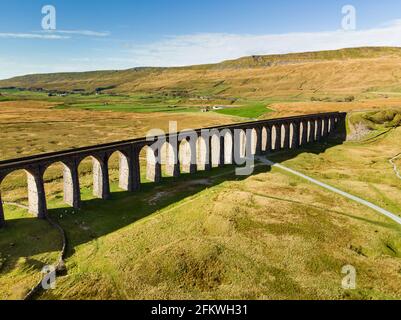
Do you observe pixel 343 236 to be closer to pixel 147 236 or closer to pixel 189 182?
pixel 147 236

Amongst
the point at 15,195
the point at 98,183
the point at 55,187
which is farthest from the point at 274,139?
the point at 15,195

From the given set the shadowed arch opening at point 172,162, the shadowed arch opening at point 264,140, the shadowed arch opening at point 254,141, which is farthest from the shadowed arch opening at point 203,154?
the shadowed arch opening at point 264,140

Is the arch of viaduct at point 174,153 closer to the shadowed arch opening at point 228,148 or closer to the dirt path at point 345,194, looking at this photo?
the shadowed arch opening at point 228,148

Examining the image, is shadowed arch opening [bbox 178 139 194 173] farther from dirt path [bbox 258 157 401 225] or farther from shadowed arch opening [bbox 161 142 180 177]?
dirt path [bbox 258 157 401 225]

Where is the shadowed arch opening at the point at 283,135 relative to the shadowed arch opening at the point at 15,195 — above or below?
above

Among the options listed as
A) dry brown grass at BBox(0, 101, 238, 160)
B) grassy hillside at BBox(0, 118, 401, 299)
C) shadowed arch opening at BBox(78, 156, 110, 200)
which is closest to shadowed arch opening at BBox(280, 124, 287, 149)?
grassy hillside at BBox(0, 118, 401, 299)

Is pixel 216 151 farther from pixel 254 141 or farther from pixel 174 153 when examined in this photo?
pixel 254 141
